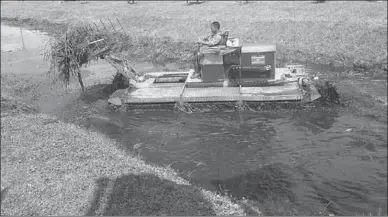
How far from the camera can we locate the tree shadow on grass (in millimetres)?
9269

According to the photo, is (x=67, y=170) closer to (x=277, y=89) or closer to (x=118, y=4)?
(x=277, y=89)

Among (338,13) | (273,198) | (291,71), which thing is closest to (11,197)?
(273,198)

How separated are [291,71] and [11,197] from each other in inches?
449

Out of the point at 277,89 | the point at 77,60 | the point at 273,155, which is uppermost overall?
the point at 77,60

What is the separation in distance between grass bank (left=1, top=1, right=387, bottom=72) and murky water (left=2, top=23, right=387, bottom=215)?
7.02 m

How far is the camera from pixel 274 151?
12523 mm

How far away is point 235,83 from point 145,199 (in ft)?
24.8

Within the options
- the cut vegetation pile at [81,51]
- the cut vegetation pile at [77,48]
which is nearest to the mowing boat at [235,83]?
the cut vegetation pile at [81,51]

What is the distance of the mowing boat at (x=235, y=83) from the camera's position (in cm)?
1505

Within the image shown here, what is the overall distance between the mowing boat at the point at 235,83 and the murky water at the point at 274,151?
610mm

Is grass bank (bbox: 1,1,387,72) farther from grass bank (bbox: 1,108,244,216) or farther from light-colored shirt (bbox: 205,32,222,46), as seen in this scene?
grass bank (bbox: 1,108,244,216)

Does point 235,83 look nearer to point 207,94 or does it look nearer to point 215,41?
point 207,94

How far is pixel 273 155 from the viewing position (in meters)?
12.3

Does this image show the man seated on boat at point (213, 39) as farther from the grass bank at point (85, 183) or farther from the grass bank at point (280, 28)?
the grass bank at point (280, 28)
